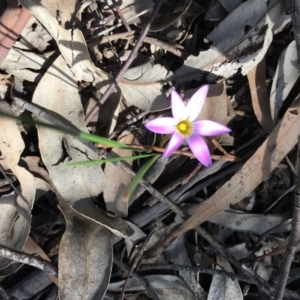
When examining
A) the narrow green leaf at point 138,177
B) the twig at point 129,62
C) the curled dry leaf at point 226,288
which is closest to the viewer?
the narrow green leaf at point 138,177

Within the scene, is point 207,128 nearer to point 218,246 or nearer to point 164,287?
point 218,246

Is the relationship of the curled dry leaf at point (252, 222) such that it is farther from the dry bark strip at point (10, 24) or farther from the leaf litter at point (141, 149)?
the dry bark strip at point (10, 24)

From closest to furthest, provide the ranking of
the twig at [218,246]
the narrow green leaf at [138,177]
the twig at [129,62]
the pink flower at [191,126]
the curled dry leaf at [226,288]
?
the narrow green leaf at [138,177], the pink flower at [191,126], the twig at [129,62], the twig at [218,246], the curled dry leaf at [226,288]

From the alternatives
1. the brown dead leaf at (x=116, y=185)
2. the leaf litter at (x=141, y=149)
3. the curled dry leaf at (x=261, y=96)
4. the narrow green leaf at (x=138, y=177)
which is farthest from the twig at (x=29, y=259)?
the curled dry leaf at (x=261, y=96)

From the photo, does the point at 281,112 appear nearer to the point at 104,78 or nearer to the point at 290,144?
the point at 290,144

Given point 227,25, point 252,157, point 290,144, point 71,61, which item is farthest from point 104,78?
point 290,144

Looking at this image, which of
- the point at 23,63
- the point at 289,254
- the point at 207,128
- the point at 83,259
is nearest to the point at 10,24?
the point at 23,63
